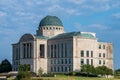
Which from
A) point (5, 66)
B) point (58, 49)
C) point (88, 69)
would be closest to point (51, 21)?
point (58, 49)

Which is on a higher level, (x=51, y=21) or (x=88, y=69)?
(x=51, y=21)

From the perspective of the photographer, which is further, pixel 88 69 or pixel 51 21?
pixel 51 21

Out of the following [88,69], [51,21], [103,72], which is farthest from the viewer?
[51,21]

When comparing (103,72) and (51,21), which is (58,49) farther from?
(103,72)

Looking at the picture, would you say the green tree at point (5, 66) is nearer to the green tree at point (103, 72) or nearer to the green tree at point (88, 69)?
the green tree at point (88, 69)

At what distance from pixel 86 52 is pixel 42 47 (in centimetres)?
1781

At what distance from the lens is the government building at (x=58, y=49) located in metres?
149

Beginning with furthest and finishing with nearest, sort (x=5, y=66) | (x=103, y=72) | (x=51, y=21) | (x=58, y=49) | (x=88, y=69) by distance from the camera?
1. (x=5, y=66)
2. (x=51, y=21)
3. (x=58, y=49)
4. (x=88, y=69)
5. (x=103, y=72)

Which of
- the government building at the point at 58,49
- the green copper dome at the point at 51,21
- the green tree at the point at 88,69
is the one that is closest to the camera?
the green tree at the point at 88,69

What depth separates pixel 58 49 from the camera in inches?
6033

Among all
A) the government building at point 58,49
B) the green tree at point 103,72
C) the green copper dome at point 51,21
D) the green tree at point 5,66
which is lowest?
the green tree at point 103,72

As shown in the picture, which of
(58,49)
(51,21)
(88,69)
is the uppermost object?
(51,21)

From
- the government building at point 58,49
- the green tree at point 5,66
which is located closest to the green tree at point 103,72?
the government building at point 58,49

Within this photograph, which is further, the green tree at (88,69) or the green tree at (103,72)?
the green tree at (88,69)
